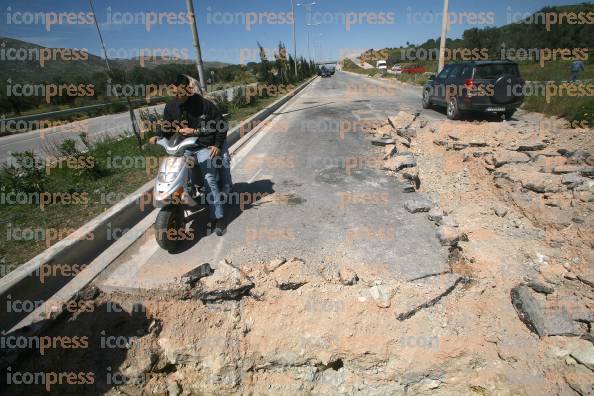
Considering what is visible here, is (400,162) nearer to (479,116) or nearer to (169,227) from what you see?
(169,227)

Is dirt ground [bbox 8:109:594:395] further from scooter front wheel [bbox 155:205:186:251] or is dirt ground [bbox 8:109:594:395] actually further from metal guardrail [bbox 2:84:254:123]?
metal guardrail [bbox 2:84:254:123]

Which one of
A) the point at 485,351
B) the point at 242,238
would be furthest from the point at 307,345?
the point at 242,238

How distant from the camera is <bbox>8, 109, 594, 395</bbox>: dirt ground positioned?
2328 mm

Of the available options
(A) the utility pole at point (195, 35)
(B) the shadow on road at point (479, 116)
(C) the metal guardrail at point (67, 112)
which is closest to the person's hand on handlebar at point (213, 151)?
(A) the utility pole at point (195, 35)

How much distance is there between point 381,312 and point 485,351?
2.65 ft

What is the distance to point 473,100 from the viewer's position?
952 cm

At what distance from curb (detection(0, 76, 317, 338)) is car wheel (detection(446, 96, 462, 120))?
9.92 meters

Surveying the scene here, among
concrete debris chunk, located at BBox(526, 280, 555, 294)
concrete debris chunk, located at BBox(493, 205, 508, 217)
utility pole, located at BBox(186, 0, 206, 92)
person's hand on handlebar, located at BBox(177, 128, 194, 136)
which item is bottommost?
concrete debris chunk, located at BBox(526, 280, 555, 294)

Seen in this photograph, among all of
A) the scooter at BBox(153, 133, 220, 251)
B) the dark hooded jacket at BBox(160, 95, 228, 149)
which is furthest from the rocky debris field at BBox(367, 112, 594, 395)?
the scooter at BBox(153, 133, 220, 251)

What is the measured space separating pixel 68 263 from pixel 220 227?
173cm

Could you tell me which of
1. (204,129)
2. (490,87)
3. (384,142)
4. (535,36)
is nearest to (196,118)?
(204,129)

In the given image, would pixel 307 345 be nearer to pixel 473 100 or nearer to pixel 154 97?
pixel 473 100

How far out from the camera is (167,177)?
11.7 feet

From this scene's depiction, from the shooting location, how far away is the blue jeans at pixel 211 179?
12.9ft
